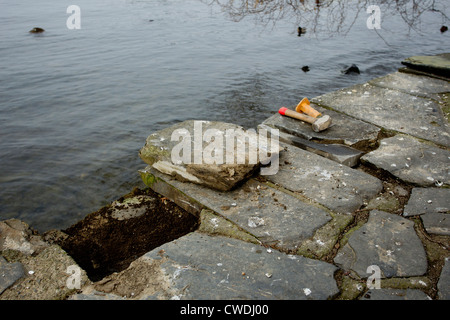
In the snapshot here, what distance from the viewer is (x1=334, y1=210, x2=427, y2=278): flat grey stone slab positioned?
1829 mm

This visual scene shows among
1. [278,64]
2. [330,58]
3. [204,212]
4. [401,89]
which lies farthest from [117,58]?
[204,212]

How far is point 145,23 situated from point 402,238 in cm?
999

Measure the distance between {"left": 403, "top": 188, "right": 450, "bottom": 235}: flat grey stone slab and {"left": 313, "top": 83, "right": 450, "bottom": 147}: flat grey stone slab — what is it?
0.86 meters

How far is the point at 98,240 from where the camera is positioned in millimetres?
2414

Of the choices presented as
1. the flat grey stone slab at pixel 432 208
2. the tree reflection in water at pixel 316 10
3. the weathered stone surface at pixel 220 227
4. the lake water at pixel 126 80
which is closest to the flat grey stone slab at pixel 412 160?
the flat grey stone slab at pixel 432 208

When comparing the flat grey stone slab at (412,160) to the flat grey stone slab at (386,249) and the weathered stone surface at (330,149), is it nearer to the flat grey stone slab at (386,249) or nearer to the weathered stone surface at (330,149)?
the weathered stone surface at (330,149)

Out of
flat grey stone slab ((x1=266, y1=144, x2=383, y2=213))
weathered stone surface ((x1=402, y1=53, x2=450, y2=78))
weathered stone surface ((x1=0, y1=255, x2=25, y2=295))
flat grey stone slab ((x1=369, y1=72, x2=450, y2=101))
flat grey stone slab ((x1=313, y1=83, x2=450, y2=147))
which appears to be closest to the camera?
weathered stone surface ((x1=0, y1=255, x2=25, y2=295))

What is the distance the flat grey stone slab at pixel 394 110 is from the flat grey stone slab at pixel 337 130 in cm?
17

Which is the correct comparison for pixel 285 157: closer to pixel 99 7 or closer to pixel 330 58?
pixel 330 58

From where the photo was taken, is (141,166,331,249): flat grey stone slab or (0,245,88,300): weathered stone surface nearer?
(0,245,88,300): weathered stone surface

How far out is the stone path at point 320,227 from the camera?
1.74m

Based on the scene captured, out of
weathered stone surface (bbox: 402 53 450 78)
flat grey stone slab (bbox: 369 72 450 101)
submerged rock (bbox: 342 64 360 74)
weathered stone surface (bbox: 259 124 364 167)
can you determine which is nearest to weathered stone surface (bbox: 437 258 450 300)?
weathered stone surface (bbox: 259 124 364 167)

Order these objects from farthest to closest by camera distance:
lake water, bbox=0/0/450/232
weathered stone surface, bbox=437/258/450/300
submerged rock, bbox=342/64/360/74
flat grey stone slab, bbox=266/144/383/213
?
submerged rock, bbox=342/64/360/74
lake water, bbox=0/0/450/232
flat grey stone slab, bbox=266/144/383/213
weathered stone surface, bbox=437/258/450/300

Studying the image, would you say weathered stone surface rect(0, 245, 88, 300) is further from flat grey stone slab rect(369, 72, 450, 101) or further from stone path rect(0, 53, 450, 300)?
flat grey stone slab rect(369, 72, 450, 101)
